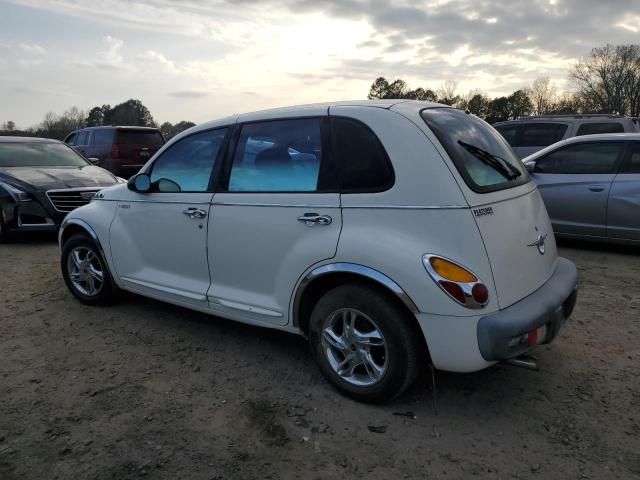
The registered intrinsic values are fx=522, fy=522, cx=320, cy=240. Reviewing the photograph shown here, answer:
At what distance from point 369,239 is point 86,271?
3.13 m

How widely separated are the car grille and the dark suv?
539 cm

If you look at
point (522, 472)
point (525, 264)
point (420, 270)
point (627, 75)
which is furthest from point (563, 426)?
point (627, 75)

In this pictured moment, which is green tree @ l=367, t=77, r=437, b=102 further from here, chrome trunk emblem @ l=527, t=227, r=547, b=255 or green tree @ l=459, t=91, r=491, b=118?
chrome trunk emblem @ l=527, t=227, r=547, b=255

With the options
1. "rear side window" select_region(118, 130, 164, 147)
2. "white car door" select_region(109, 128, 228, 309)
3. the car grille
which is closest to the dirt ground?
"white car door" select_region(109, 128, 228, 309)

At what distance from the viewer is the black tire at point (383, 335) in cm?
282

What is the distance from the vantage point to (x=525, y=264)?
2.97 metres

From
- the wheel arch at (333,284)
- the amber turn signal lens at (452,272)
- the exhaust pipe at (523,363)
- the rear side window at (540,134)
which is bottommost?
the exhaust pipe at (523,363)

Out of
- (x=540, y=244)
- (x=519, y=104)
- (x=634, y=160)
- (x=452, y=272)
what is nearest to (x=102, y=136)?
(x=634, y=160)

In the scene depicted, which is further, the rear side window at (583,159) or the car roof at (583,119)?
the car roof at (583,119)

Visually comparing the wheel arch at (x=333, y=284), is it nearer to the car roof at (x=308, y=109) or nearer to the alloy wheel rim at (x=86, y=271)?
the car roof at (x=308, y=109)

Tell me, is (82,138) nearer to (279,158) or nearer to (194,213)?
(194,213)

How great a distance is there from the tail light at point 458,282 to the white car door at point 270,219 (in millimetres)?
622

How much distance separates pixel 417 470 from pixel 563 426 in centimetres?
92

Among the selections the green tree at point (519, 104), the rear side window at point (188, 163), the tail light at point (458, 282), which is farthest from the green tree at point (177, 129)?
the green tree at point (519, 104)
